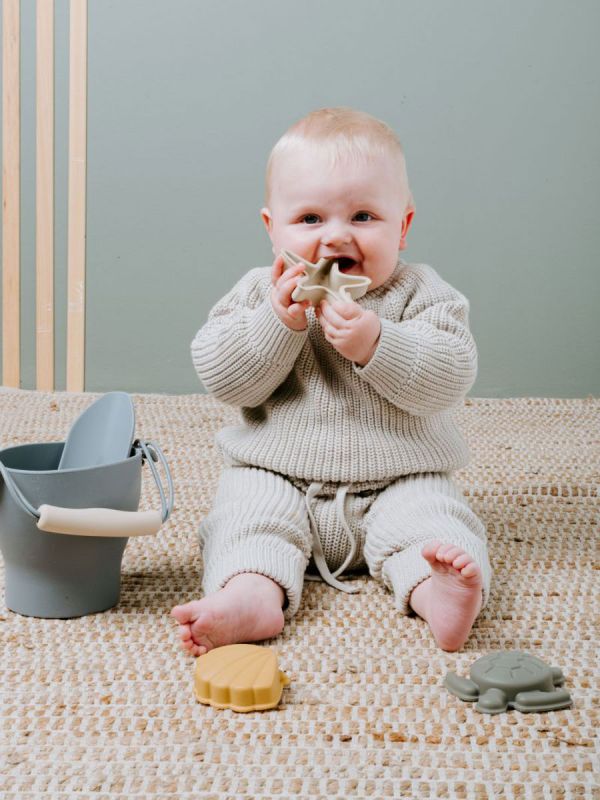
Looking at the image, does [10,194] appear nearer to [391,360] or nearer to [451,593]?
[391,360]

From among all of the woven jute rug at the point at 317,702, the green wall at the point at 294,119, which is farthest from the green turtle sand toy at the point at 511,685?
the green wall at the point at 294,119

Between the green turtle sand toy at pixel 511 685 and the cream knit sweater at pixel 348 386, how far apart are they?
0.25 meters

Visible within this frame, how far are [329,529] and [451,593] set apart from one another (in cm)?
20

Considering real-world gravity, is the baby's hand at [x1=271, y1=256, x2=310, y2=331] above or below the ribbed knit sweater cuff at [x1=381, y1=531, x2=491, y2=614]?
above

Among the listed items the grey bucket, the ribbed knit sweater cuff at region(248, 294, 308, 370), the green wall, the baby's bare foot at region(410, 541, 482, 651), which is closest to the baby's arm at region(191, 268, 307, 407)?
the ribbed knit sweater cuff at region(248, 294, 308, 370)

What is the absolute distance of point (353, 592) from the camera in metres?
0.87

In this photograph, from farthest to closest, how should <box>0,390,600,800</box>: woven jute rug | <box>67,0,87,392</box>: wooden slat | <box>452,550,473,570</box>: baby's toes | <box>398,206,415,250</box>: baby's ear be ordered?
<box>67,0,87,392</box>: wooden slat, <box>398,206,415,250</box>: baby's ear, <box>452,550,473,570</box>: baby's toes, <box>0,390,600,800</box>: woven jute rug

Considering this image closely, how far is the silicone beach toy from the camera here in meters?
0.83

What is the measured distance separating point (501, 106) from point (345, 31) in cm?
32

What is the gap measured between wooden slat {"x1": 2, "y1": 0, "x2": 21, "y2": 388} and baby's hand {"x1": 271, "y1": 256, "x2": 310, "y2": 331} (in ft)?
3.74

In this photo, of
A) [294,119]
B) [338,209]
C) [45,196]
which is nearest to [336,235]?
[338,209]

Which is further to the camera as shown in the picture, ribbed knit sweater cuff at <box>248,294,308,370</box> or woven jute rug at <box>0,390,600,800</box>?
ribbed knit sweater cuff at <box>248,294,308,370</box>

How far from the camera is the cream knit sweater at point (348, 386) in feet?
2.85

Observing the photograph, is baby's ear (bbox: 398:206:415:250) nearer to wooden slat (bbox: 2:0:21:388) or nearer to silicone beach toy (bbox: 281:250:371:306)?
silicone beach toy (bbox: 281:250:371:306)
